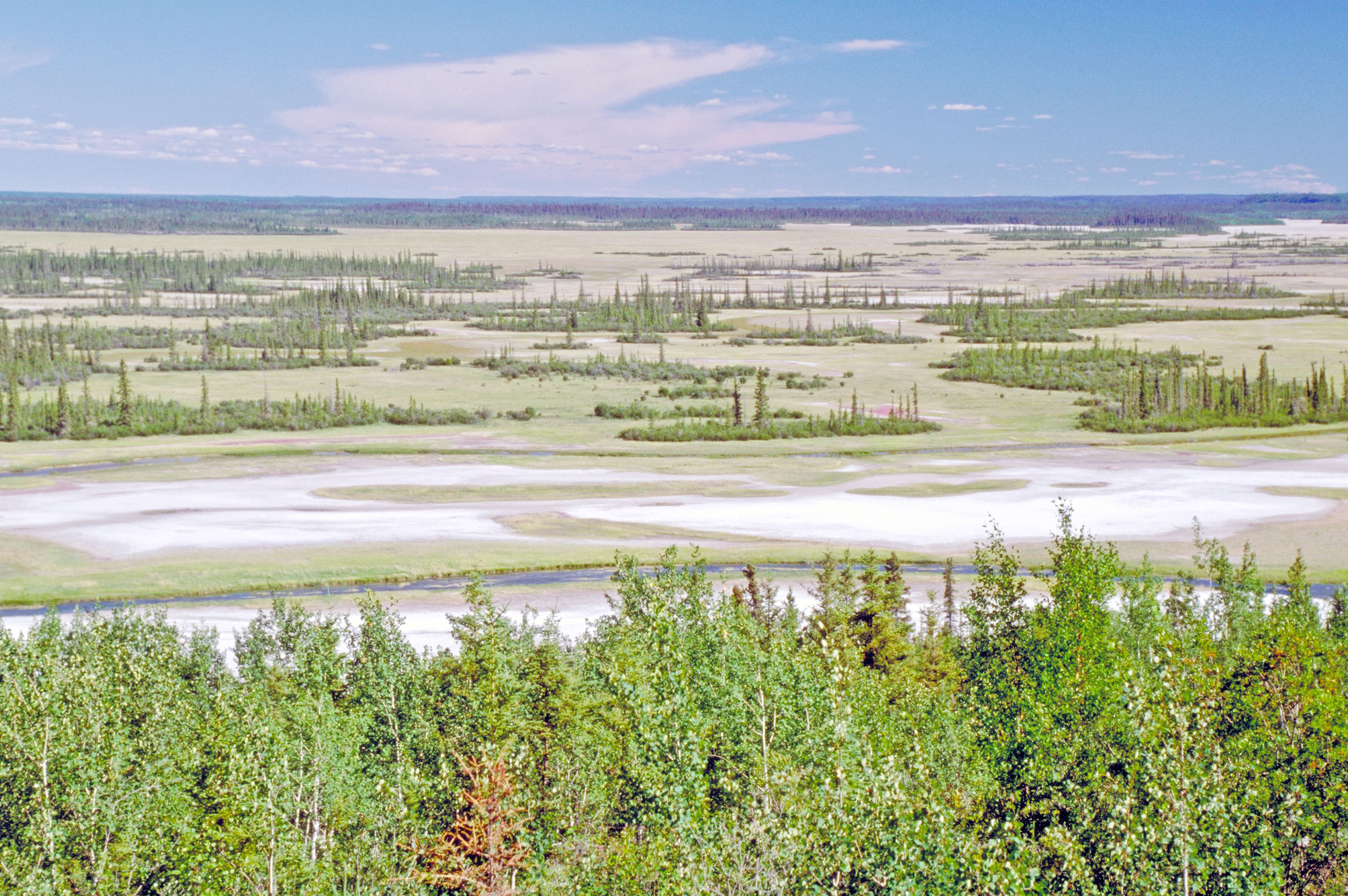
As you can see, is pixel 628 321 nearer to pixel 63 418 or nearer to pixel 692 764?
pixel 63 418

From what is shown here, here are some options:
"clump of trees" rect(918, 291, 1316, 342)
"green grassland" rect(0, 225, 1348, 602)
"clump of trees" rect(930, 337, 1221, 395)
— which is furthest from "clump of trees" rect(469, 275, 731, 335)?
"clump of trees" rect(930, 337, 1221, 395)

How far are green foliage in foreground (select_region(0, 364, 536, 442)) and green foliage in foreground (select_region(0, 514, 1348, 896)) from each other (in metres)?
71.1

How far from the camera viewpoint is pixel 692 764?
21.3 metres

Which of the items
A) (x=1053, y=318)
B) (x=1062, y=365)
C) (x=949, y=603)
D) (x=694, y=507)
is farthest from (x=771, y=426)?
(x=1053, y=318)

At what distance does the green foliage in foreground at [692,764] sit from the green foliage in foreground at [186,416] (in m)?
71.1

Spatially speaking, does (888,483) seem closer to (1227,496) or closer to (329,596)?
(1227,496)

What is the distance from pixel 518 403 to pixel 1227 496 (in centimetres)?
6099

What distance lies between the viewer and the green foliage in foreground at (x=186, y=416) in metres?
100

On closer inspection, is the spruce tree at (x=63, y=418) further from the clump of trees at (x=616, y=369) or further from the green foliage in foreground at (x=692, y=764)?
the green foliage in foreground at (x=692, y=764)

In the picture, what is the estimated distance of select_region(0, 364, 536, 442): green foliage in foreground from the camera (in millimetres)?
Answer: 100312

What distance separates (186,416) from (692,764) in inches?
3638

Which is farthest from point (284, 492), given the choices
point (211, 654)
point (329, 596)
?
point (211, 654)

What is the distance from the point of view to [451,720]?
2959 centimetres

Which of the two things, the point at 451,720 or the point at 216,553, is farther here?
the point at 216,553
